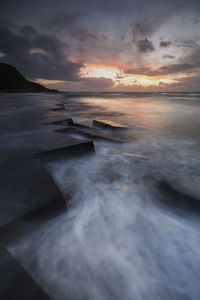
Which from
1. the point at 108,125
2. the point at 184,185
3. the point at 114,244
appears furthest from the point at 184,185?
the point at 108,125

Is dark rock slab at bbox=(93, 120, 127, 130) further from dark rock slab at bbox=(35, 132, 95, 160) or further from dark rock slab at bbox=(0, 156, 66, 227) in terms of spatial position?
dark rock slab at bbox=(0, 156, 66, 227)

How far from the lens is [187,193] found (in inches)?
66.9

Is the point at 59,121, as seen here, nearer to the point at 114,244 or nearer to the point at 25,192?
the point at 25,192

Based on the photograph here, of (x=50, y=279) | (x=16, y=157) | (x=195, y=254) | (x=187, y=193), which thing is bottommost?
(x=195, y=254)

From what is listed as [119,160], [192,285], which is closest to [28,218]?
[192,285]

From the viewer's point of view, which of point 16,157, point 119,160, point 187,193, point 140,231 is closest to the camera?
point 140,231

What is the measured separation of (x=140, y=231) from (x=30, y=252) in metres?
1.08

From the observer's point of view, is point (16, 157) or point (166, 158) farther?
point (166, 158)

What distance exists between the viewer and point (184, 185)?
182 cm

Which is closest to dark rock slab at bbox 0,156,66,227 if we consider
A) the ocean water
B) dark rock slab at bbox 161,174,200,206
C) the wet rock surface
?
the wet rock surface

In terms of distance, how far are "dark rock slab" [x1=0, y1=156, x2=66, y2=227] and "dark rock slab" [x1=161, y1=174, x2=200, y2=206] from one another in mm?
1358

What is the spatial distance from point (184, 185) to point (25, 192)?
1850 millimetres

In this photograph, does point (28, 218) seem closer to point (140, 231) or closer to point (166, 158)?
point (140, 231)

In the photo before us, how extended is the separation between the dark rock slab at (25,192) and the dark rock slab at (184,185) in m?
1.36
